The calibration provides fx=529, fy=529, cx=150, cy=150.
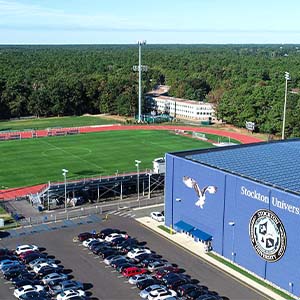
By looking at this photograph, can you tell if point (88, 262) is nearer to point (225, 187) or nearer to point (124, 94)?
point (225, 187)

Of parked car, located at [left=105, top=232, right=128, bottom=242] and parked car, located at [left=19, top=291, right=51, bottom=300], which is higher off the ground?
parked car, located at [left=19, top=291, right=51, bottom=300]

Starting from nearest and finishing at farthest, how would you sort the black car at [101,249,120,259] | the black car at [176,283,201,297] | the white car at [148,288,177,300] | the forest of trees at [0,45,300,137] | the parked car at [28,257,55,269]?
the white car at [148,288,177,300], the black car at [176,283,201,297], the parked car at [28,257,55,269], the black car at [101,249,120,259], the forest of trees at [0,45,300,137]

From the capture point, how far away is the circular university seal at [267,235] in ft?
127

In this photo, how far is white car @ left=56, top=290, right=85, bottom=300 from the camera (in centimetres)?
3525

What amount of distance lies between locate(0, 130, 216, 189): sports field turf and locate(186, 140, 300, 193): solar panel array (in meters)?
23.7

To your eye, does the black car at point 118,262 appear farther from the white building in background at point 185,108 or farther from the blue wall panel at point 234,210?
the white building in background at point 185,108

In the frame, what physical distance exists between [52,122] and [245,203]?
8181 centimetres

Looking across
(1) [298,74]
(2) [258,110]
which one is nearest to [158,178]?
(2) [258,110]

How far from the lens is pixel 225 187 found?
44.2 metres

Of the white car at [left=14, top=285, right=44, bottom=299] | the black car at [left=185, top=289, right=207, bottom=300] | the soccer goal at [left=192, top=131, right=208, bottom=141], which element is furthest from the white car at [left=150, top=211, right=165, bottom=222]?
the soccer goal at [left=192, top=131, right=208, bottom=141]

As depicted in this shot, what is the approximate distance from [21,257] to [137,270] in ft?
32.5

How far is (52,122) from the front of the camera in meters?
118

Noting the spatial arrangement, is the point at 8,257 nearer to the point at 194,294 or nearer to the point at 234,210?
the point at 194,294

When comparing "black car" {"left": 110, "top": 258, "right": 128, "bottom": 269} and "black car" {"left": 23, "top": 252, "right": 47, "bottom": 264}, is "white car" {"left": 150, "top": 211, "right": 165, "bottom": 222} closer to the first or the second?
"black car" {"left": 110, "top": 258, "right": 128, "bottom": 269}
